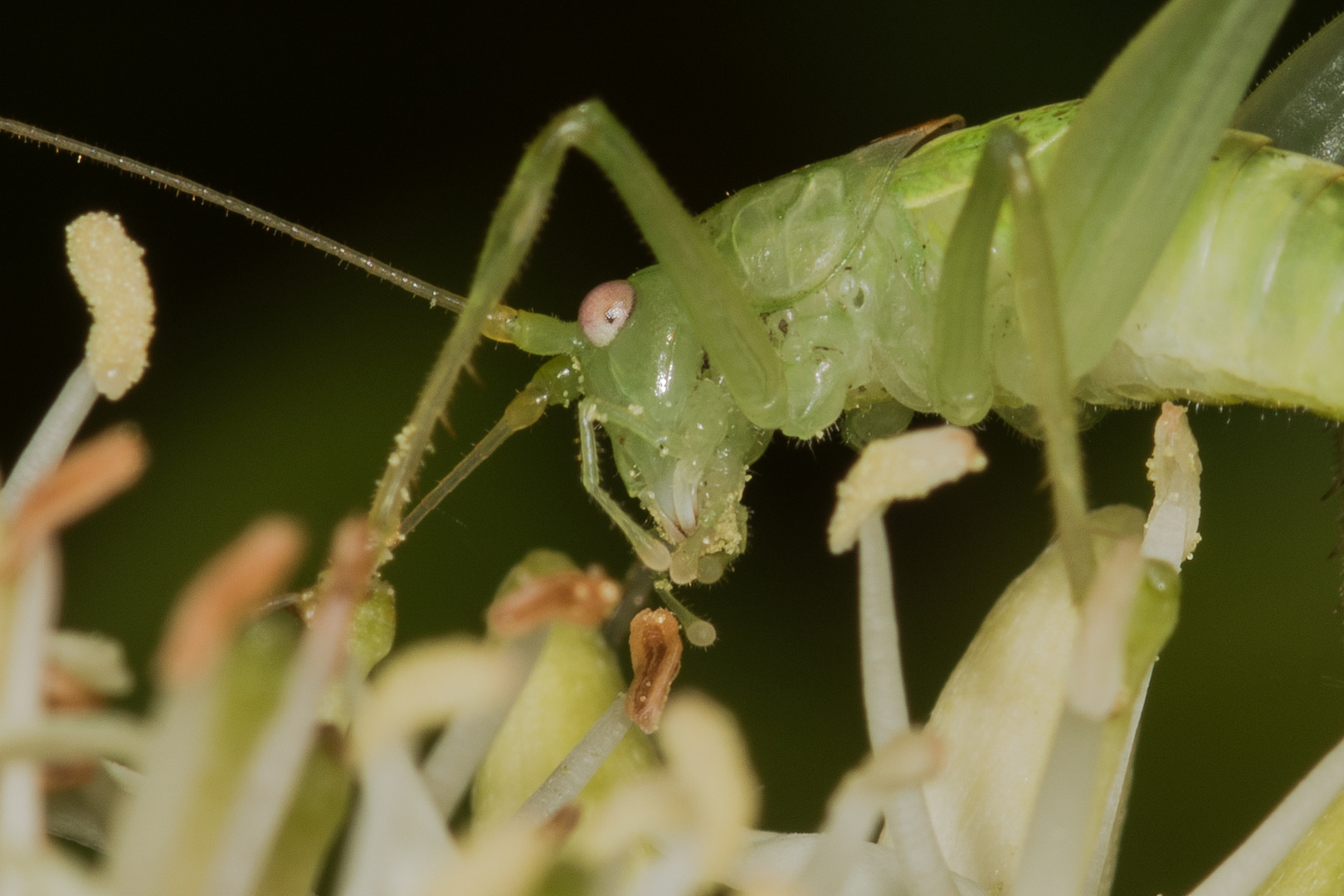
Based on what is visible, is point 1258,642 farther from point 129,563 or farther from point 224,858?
point 129,563

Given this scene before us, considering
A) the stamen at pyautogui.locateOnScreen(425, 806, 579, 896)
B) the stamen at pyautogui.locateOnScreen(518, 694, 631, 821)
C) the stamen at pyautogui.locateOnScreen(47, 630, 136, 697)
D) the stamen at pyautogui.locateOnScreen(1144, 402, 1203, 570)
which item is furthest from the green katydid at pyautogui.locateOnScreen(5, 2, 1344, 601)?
the stamen at pyautogui.locateOnScreen(425, 806, 579, 896)

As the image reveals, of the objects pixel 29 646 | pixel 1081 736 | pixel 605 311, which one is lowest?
pixel 1081 736

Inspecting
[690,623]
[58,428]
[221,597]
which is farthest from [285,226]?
[221,597]

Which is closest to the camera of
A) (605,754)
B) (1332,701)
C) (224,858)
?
(224,858)

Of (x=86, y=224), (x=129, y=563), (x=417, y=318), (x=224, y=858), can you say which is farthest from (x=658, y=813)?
(x=417, y=318)

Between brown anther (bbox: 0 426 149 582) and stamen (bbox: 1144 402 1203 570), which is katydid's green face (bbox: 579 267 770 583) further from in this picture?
brown anther (bbox: 0 426 149 582)

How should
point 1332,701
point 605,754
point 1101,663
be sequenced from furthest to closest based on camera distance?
point 1332,701 < point 605,754 < point 1101,663

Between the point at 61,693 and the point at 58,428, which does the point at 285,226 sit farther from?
the point at 61,693
